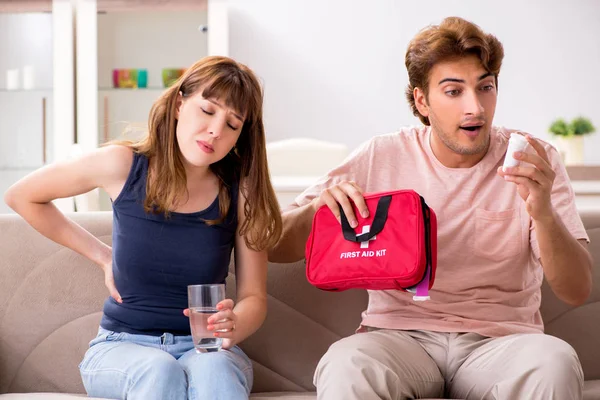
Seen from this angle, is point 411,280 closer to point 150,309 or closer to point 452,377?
point 452,377

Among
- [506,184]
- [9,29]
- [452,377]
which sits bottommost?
[452,377]

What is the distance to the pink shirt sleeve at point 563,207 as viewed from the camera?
189 cm

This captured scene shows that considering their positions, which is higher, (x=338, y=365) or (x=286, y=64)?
(x=286, y=64)

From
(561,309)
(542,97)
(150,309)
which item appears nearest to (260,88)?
(150,309)

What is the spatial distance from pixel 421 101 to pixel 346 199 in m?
0.45

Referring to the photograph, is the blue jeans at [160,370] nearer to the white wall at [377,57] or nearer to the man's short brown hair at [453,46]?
the man's short brown hair at [453,46]

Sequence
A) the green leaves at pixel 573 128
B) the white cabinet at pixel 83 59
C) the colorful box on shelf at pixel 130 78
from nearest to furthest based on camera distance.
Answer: the green leaves at pixel 573 128 → the white cabinet at pixel 83 59 → the colorful box on shelf at pixel 130 78

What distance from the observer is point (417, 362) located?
5.83 ft

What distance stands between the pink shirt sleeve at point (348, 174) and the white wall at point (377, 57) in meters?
3.35

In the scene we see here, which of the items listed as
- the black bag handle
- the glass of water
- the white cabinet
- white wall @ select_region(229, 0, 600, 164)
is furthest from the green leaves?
the glass of water

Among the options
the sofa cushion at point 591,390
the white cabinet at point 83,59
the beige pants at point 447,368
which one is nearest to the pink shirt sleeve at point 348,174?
the beige pants at point 447,368

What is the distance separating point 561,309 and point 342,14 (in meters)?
3.65

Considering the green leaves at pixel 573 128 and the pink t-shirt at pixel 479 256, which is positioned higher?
the green leaves at pixel 573 128

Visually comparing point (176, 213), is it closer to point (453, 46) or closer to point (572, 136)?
point (453, 46)
